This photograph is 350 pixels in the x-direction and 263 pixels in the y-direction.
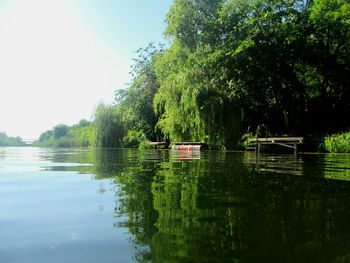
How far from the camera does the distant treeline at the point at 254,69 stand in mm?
22906

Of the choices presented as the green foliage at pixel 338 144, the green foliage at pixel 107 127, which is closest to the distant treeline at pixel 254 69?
the green foliage at pixel 338 144

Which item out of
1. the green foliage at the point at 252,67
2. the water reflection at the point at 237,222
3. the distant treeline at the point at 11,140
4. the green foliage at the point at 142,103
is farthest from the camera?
the distant treeline at the point at 11,140

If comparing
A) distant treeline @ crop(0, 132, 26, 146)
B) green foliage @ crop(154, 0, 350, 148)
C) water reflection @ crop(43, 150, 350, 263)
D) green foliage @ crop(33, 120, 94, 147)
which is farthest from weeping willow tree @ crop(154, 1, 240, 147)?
distant treeline @ crop(0, 132, 26, 146)

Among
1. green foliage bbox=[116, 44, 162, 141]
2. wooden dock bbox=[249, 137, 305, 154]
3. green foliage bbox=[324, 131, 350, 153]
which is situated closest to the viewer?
wooden dock bbox=[249, 137, 305, 154]

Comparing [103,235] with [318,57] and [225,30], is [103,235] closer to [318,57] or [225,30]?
[225,30]

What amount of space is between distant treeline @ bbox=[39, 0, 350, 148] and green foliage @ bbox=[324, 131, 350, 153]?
5406 millimetres

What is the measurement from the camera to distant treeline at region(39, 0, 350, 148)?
2291cm

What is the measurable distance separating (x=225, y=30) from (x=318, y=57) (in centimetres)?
733

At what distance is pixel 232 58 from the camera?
2417cm

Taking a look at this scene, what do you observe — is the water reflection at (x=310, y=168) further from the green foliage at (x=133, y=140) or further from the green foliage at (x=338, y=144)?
the green foliage at (x=133, y=140)

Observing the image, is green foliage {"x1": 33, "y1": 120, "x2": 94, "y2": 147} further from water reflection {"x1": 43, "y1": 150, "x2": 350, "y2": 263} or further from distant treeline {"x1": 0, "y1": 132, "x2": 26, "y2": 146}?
water reflection {"x1": 43, "y1": 150, "x2": 350, "y2": 263}

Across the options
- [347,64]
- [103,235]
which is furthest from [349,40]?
[103,235]

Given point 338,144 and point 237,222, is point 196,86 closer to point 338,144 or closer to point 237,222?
point 338,144

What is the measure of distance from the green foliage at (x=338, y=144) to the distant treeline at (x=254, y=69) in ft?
17.7
